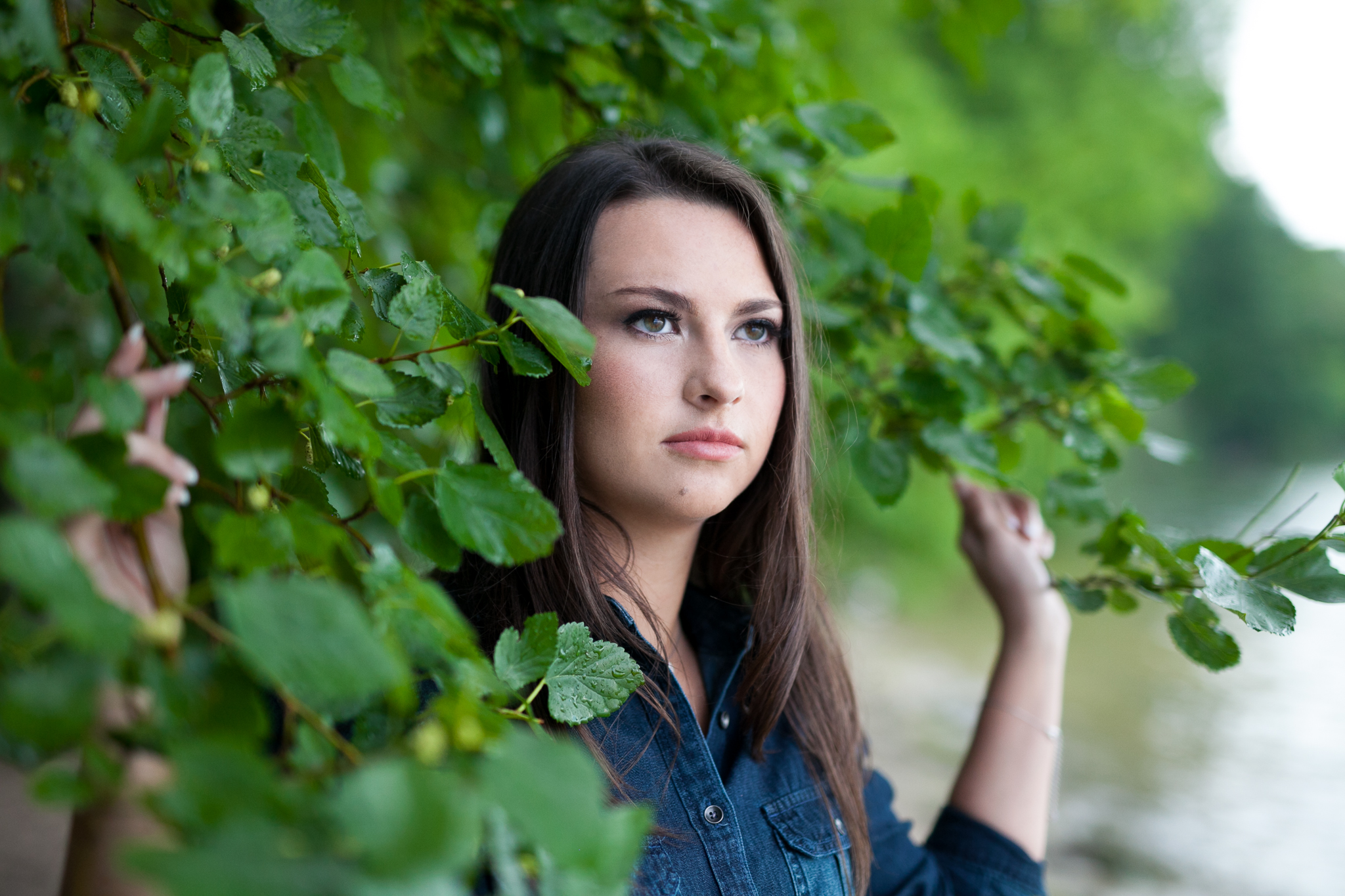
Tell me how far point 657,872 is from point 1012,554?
3.12 feet

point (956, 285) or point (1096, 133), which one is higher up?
point (1096, 133)

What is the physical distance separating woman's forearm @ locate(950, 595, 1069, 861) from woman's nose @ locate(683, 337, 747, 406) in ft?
2.82

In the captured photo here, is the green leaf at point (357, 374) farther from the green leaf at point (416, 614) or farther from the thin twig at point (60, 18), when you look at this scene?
the thin twig at point (60, 18)

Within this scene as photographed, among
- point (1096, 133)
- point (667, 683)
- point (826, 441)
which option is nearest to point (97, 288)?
point (667, 683)

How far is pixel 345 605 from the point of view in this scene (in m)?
0.50

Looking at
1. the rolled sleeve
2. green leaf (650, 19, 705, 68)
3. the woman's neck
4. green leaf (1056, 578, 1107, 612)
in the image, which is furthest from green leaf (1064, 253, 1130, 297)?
the rolled sleeve

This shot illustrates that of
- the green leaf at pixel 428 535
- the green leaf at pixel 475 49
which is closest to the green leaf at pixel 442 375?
the green leaf at pixel 428 535

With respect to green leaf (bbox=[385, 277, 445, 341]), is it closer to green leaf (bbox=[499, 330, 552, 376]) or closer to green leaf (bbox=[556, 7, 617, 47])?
green leaf (bbox=[499, 330, 552, 376])

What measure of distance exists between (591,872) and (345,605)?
202mm

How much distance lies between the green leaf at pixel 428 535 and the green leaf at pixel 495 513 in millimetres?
35

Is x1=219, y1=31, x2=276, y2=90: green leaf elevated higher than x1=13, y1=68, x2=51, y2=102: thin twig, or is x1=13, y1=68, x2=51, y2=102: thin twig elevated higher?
x1=219, y1=31, x2=276, y2=90: green leaf

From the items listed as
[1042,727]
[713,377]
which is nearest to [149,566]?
[713,377]

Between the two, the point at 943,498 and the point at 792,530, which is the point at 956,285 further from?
the point at 943,498

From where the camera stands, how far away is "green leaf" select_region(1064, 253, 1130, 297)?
5.33ft
